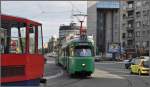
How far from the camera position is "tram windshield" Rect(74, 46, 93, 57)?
34.2 metres

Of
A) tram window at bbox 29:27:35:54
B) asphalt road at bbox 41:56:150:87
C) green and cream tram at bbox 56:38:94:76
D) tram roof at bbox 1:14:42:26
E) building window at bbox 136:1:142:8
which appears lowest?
asphalt road at bbox 41:56:150:87

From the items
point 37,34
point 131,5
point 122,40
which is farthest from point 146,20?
point 37,34

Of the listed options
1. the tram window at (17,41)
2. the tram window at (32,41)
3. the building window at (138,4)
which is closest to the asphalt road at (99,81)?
the tram window at (32,41)

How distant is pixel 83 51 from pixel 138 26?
306ft

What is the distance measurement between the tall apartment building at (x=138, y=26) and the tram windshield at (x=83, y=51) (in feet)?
264

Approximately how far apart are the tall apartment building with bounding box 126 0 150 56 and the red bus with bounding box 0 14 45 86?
98.7 metres

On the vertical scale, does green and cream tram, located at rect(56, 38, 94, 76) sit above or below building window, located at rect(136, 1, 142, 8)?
below

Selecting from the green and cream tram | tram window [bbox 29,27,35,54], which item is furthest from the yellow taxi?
tram window [bbox 29,27,35,54]

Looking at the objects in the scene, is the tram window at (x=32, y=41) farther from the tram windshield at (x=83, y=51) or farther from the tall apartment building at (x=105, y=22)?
the tall apartment building at (x=105, y=22)

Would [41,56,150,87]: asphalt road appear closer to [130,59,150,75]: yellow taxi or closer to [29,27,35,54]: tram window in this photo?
[29,27,35,54]: tram window

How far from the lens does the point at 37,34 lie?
1688 cm

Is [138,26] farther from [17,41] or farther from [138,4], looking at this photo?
[17,41]

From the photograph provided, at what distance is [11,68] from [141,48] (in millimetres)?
106318

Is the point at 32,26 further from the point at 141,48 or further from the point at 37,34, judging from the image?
the point at 141,48
